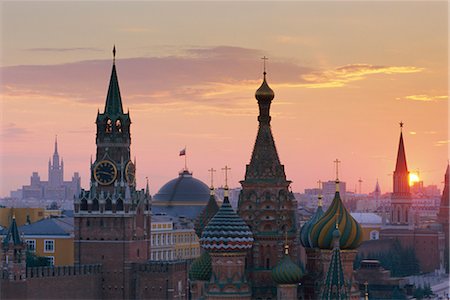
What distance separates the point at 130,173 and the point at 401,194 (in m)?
91.2

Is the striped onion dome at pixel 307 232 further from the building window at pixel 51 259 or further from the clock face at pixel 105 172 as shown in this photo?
the building window at pixel 51 259

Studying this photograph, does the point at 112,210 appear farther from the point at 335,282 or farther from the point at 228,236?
the point at 335,282

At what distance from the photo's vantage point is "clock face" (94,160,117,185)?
10162 centimetres

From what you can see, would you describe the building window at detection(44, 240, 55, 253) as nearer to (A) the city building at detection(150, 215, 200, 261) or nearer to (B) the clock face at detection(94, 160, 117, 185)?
(A) the city building at detection(150, 215, 200, 261)

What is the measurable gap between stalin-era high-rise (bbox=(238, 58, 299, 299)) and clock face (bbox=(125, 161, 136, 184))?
34.3 meters

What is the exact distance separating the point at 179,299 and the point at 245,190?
34.6 metres

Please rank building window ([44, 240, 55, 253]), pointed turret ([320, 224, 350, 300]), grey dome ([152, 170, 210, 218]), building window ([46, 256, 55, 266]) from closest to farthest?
1. pointed turret ([320, 224, 350, 300])
2. building window ([46, 256, 55, 266])
3. building window ([44, 240, 55, 253])
4. grey dome ([152, 170, 210, 218])

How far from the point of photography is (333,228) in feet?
219

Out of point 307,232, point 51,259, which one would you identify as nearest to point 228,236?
point 307,232

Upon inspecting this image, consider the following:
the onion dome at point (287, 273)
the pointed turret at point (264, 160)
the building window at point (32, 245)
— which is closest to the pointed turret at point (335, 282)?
the onion dome at point (287, 273)

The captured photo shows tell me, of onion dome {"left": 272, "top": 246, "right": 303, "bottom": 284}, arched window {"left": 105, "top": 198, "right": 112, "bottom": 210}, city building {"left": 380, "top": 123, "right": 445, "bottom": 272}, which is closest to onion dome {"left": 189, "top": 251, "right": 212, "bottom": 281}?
onion dome {"left": 272, "top": 246, "right": 303, "bottom": 284}

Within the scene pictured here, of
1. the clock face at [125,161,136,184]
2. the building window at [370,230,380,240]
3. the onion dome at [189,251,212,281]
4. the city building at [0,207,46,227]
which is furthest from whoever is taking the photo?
the building window at [370,230,380,240]

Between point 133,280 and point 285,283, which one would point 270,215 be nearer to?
point 285,283

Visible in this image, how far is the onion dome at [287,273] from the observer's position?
64875 mm
